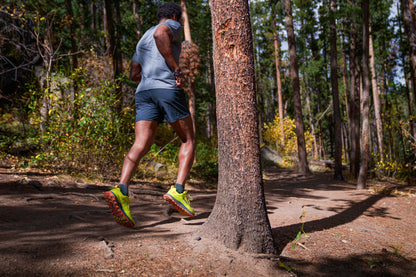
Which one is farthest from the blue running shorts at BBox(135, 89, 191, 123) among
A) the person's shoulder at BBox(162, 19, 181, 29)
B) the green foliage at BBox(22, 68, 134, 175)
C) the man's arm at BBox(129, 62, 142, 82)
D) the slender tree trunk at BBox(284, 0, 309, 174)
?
the slender tree trunk at BBox(284, 0, 309, 174)

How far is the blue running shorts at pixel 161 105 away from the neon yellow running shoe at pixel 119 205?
30.9 inches

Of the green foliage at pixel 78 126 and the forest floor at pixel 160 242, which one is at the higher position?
the green foliage at pixel 78 126

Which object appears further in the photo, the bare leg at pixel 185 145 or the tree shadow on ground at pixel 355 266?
the bare leg at pixel 185 145

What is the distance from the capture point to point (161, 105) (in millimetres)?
2920

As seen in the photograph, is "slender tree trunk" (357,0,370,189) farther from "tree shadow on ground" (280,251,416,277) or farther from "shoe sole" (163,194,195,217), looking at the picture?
"shoe sole" (163,194,195,217)

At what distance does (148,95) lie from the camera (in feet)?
9.68

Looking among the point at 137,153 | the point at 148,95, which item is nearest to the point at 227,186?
the point at 137,153

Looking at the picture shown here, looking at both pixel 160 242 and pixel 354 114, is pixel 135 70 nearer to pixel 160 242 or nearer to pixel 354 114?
pixel 160 242

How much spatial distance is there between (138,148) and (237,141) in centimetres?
100

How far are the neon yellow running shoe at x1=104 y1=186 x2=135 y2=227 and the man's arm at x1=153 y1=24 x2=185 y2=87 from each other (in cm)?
121

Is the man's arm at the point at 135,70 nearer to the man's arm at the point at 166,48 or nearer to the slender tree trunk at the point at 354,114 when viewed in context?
the man's arm at the point at 166,48

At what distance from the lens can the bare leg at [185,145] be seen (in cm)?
297

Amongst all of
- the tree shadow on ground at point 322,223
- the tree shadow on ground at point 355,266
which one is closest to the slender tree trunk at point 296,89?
the tree shadow on ground at point 322,223

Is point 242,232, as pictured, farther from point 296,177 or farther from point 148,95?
point 296,177
